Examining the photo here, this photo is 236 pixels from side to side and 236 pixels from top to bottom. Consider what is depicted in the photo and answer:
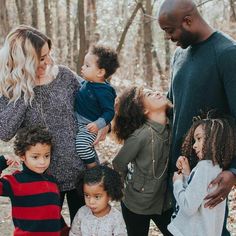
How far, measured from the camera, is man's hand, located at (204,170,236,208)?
294 centimetres

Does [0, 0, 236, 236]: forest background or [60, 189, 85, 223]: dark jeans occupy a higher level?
[0, 0, 236, 236]: forest background

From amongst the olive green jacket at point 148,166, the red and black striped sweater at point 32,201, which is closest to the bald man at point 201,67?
the olive green jacket at point 148,166

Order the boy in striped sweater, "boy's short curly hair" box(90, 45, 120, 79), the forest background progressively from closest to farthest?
1. the boy in striped sweater
2. "boy's short curly hair" box(90, 45, 120, 79)
3. the forest background

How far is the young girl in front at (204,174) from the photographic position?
299 centimetres

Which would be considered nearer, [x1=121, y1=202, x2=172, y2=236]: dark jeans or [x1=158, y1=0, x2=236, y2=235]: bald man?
[x1=158, y1=0, x2=236, y2=235]: bald man

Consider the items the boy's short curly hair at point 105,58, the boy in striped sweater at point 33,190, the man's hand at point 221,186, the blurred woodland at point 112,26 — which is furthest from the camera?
the blurred woodland at point 112,26

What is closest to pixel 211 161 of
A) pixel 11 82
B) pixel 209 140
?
A: pixel 209 140

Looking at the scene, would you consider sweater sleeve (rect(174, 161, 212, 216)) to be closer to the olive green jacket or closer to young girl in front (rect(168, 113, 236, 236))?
young girl in front (rect(168, 113, 236, 236))

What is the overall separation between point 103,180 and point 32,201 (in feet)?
1.73

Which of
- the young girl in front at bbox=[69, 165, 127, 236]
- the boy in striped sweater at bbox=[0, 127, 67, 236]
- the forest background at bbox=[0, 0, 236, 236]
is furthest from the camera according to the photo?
the forest background at bbox=[0, 0, 236, 236]

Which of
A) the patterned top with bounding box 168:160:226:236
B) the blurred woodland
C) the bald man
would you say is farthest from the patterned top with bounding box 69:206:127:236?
the blurred woodland

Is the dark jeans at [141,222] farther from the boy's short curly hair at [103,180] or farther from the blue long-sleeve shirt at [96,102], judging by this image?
the blue long-sleeve shirt at [96,102]

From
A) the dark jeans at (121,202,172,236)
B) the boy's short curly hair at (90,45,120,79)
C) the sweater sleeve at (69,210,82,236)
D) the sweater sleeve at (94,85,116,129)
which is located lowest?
the dark jeans at (121,202,172,236)

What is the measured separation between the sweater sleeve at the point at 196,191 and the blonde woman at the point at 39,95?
84 centimetres
